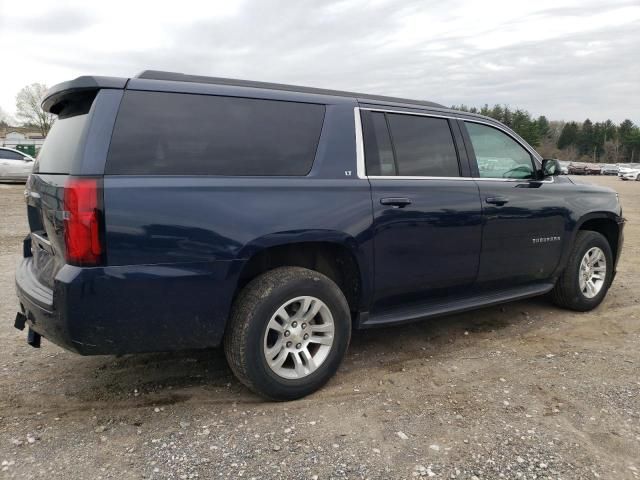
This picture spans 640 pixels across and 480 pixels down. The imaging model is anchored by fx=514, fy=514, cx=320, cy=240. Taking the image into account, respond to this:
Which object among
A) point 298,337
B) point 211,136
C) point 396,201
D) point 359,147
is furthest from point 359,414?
point 211,136

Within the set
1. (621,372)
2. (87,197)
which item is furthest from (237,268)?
(621,372)

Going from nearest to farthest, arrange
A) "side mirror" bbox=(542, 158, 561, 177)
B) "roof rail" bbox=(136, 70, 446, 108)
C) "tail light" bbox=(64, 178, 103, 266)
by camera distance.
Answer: "tail light" bbox=(64, 178, 103, 266) → "roof rail" bbox=(136, 70, 446, 108) → "side mirror" bbox=(542, 158, 561, 177)

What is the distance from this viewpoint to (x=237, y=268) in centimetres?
284

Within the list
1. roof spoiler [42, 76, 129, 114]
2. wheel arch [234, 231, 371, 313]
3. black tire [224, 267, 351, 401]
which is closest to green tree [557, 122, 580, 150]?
wheel arch [234, 231, 371, 313]

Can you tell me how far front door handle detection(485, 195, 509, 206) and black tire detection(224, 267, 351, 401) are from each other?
5.04ft

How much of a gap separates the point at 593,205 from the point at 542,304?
3.63 ft

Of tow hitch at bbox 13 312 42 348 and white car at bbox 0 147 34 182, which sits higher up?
white car at bbox 0 147 34 182

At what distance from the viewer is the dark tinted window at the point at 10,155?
18078mm

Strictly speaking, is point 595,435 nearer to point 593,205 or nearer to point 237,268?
point 237,268

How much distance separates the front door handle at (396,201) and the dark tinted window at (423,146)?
0.72ft

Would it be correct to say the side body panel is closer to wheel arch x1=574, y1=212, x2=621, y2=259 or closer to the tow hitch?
the tow hitch

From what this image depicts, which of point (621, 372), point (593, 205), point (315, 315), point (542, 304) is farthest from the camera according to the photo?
point (542, 304)

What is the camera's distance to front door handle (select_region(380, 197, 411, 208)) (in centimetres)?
337

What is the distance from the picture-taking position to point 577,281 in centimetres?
482
